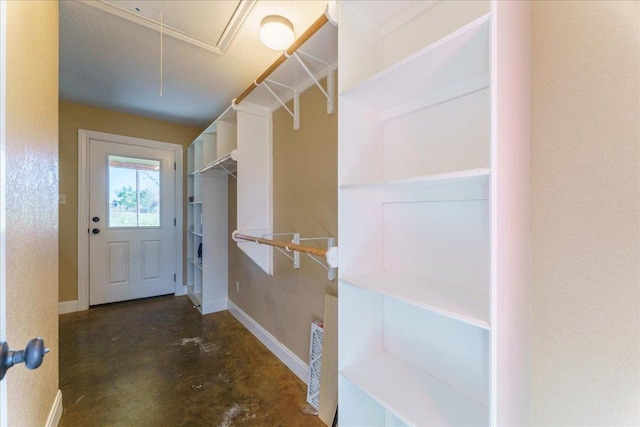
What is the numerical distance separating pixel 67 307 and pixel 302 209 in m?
3.31

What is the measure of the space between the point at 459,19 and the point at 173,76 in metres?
2.46

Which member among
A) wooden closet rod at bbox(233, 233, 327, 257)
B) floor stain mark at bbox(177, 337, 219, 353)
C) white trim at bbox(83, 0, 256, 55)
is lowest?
floor stain mark at bbox(177, 337, 219, 353)

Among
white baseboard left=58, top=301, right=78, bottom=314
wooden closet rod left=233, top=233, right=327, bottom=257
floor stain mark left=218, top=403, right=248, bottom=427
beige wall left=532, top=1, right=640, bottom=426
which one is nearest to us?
beige wall left=532, top=1, right=640, bottom=426

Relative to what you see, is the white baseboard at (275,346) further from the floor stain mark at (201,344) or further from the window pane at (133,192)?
the window pane at (133,192)

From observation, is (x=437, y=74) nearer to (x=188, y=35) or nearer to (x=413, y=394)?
(x=413, y=394)

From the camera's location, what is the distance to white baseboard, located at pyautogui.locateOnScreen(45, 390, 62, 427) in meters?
1.45

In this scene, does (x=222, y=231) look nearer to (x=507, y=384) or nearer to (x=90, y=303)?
(x=90, y=303)

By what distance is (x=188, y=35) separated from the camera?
1.95 meters

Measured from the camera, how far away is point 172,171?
3.88m

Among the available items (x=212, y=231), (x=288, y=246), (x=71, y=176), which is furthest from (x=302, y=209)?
(x=71, y=176)

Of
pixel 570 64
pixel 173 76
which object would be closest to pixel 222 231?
pixel 173 76

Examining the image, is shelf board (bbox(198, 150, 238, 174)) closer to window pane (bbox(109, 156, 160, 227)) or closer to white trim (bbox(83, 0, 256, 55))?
white trim (bbox(83, 0, 256, 55))

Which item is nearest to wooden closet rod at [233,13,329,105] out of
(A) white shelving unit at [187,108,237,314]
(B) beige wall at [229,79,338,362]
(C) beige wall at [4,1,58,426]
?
(B) beige wall at [229,79,338,362]

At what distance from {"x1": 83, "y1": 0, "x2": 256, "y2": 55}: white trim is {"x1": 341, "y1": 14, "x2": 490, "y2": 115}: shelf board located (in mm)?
1076
